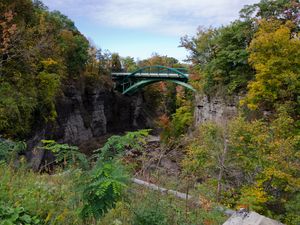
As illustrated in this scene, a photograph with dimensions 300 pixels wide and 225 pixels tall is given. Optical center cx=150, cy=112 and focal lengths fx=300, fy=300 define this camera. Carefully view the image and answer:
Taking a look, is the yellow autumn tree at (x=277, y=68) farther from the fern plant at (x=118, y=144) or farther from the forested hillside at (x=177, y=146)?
the fern plant at (x=118, y=144)

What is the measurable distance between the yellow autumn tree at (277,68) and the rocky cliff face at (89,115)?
10009mm

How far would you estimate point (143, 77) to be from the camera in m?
33.9

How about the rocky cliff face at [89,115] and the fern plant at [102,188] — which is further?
the rocky cliff face at [89,115]

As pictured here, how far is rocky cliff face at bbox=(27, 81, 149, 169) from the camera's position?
20969 millimetres

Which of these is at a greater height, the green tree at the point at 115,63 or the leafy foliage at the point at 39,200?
Answer: the green tree at the point at 115,63

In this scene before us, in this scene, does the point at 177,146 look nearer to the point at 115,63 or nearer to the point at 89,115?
the point at 89,115

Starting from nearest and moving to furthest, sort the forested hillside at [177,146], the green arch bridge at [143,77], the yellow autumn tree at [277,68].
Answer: the forested hillside at [177,146] < the yellow autumn tree at [277,68] < the green arch bridge at [143,77]

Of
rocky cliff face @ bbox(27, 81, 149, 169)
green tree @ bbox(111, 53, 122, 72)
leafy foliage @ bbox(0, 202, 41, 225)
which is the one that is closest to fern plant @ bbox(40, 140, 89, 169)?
leafy foliage @ bbox(0, 202, 41, 225)

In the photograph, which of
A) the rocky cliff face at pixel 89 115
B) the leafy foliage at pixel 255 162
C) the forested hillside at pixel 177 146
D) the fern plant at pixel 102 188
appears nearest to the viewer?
the fern plant at pixel 102 188

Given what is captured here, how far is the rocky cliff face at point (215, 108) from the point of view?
17.3m

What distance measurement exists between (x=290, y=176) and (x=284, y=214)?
112 cm

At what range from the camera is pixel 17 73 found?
39.5 ft

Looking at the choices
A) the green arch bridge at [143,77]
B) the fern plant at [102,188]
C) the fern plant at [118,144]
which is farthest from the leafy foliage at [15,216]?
the green arch bridge at [143,77]

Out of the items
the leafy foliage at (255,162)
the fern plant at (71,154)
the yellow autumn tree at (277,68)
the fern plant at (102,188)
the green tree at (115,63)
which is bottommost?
the leafy foliage at (255,162)
